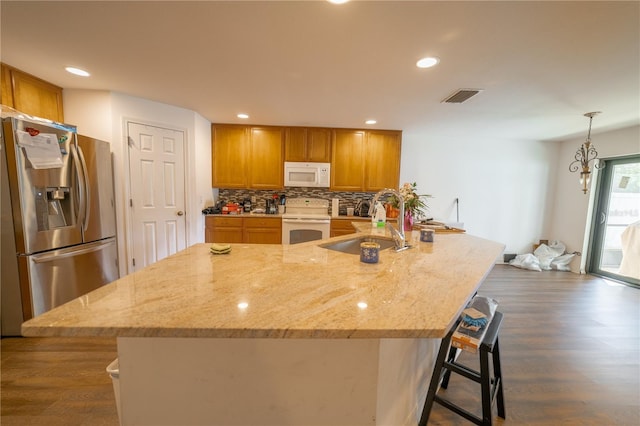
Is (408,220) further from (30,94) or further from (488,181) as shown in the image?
(30,94)

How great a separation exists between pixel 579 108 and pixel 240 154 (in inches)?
171

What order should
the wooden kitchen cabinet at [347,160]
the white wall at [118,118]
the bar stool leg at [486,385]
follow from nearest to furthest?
the bar stool leg at [486,385] < the white wall at [118,118] < the wooden kitchen cabinet at [347,160]

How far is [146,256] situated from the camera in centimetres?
310

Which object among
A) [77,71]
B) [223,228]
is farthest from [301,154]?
[77,71]

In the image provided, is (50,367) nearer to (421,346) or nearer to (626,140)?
(421,346)

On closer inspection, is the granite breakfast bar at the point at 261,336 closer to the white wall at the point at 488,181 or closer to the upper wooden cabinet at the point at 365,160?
the upper wooden cabinet at the point at 365,160

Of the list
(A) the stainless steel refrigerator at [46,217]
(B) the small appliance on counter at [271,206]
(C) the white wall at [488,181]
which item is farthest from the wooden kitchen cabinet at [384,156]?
(A) the stainless steel refrigerator at [46,217]

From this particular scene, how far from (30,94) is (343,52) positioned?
9.74ft

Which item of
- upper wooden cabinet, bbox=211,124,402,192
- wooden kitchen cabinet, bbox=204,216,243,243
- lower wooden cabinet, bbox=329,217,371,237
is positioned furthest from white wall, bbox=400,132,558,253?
wooden kitchen cabinet, bbox=204,216,243,243

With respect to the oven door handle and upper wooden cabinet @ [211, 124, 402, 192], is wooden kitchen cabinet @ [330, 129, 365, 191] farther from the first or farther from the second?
the oven door handle

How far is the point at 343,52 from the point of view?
186cm

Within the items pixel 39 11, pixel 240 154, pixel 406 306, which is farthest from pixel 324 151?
pixel 406 306

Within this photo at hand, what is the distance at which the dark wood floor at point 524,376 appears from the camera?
1.46 m

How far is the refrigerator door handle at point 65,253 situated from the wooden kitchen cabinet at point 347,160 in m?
2.99
